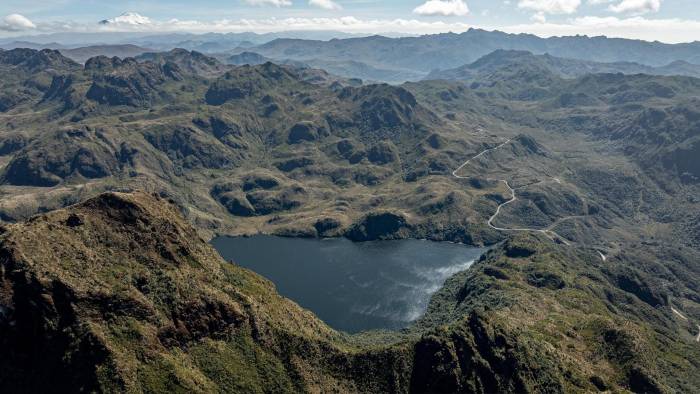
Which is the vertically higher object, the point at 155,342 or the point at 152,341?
the point at 152,341

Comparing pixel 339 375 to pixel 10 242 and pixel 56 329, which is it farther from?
pixel 10 242

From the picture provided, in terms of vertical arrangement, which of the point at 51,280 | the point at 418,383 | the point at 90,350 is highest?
the point at 51,280

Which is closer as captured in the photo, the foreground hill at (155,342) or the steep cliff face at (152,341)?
the steep cliff face at (152,341)

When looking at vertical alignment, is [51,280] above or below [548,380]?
above

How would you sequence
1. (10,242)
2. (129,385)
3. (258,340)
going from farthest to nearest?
1. (258,340)
2. (10,242)
3. (129,385)

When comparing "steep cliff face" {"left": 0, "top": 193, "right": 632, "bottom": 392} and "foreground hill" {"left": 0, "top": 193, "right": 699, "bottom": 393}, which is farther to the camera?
"foreground hill" {"left": 0, "top": 193, "right": 699, "bottom": 393}

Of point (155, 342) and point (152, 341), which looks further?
point (155, 342)

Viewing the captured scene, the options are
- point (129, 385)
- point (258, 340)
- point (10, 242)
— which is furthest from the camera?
point (258, 340)

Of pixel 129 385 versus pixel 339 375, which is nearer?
pixel 129 385

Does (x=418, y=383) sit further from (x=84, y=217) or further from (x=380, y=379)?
(x=84, y=217)

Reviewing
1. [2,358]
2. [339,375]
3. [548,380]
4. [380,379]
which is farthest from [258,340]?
[548,380]
